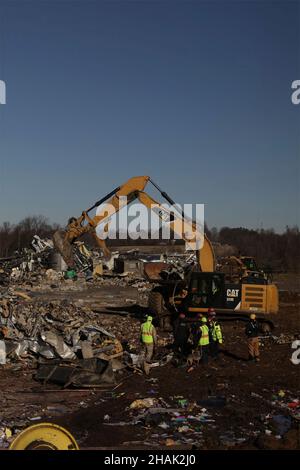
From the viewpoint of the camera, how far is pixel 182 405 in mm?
9672

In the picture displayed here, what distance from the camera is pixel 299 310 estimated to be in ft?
76.4

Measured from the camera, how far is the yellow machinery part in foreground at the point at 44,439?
13.3ft

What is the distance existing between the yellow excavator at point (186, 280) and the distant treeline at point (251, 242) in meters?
23.6

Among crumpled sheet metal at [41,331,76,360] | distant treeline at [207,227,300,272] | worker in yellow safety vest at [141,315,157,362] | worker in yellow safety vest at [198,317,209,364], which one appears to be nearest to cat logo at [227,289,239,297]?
worker in yellow safety vest at [198,317,209,364]

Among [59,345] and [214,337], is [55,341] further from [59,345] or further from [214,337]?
[214,337]

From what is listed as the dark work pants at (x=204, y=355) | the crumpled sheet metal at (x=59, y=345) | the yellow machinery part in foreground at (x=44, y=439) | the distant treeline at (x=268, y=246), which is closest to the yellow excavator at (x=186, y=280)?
the dark work pants at (x=204, y=355)

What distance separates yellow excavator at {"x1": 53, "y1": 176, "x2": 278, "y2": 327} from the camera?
653 inches

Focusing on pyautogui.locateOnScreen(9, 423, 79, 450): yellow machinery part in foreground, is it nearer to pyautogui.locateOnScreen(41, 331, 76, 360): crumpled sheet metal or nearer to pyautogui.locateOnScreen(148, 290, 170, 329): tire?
pyautogui.locateOnScreen(41, 331, 76, 360): crumpled sheet metal

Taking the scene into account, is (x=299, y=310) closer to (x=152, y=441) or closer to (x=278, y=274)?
(x=152, y=441)

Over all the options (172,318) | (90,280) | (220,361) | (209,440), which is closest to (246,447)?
(209,440)

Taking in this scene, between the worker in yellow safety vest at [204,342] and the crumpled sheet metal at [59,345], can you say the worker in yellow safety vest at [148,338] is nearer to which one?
the worker in yellow safety vest at [204,342]

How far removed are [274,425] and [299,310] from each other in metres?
15.4

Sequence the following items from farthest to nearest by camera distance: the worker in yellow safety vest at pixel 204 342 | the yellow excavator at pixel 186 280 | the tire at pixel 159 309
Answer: the tire at pixel 159 309
the yellow excavator at pixel 186 280
the worker in yellow safety vest at pixel 204 342

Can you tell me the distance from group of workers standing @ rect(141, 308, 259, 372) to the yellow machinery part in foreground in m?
8.66
